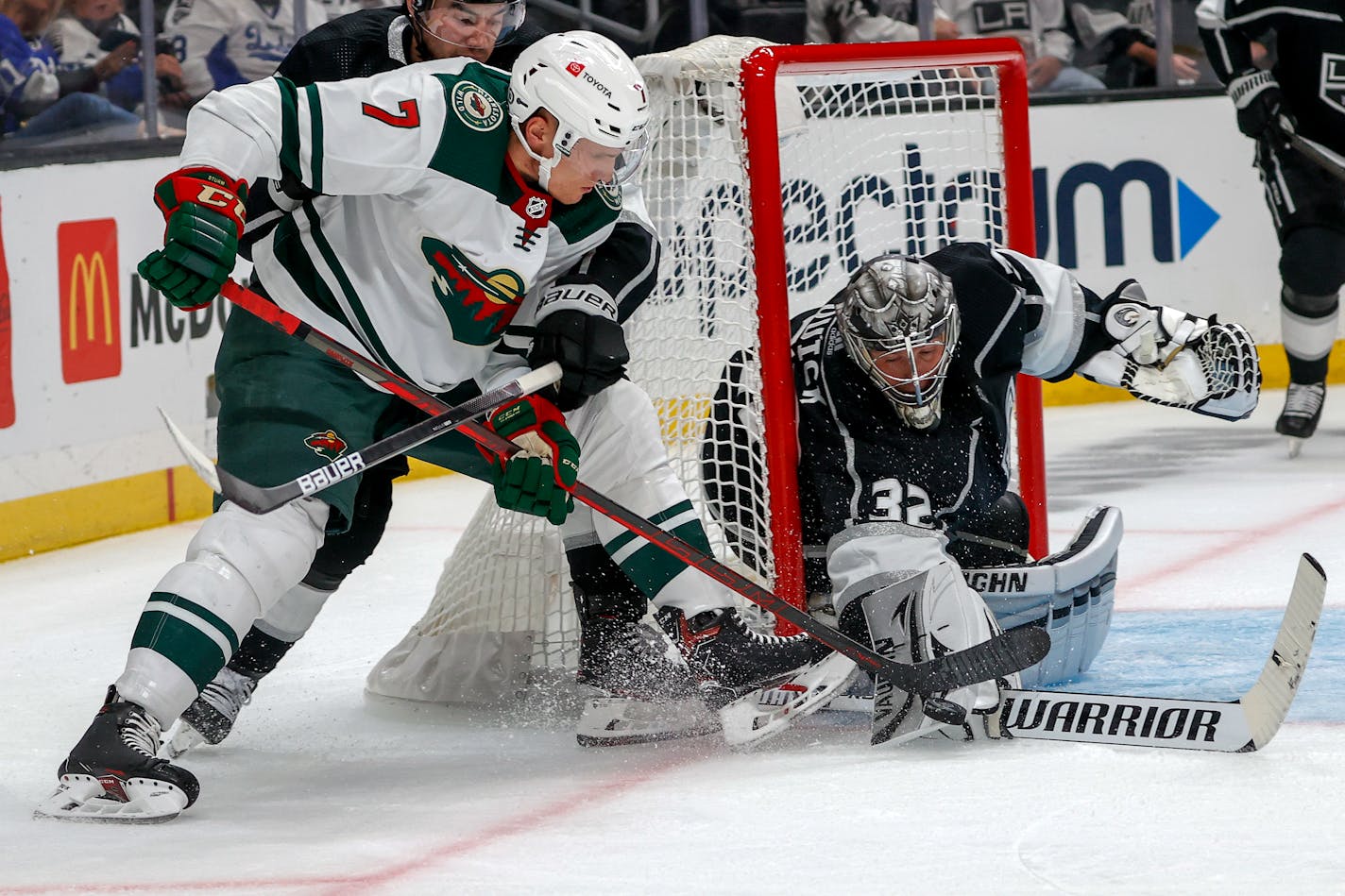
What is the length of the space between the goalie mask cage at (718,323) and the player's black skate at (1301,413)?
6.08 feet

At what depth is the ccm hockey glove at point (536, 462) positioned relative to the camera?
2473 mm

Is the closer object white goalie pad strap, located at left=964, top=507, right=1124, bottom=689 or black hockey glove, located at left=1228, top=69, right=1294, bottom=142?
white goalie pad strap, located at left=964, top=507, right=1124, bottom=689

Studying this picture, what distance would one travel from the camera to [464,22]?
2768mm

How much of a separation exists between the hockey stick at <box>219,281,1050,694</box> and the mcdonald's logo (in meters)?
1.92

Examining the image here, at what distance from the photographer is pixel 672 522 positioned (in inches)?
104

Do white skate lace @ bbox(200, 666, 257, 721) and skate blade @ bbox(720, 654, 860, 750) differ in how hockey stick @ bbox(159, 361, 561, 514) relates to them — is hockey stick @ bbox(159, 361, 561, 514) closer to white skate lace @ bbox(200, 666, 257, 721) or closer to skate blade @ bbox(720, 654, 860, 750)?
white skate lace @ bbox(200, 666, 257, 721)

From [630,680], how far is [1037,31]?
3.98 meters

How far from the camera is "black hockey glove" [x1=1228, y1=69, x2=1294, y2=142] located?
497cm

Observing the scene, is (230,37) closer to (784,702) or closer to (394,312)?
(394,312)

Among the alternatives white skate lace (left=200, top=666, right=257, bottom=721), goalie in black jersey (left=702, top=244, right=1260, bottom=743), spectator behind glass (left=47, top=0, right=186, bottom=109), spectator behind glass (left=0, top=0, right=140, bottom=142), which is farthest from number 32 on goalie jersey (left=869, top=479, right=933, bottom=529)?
spectator behind glass (left=47, top=0, right=186, bottom=109)

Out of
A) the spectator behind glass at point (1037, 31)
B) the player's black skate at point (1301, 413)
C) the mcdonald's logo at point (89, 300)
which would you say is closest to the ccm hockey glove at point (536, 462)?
the mcdonald's logo at point (89, 300)

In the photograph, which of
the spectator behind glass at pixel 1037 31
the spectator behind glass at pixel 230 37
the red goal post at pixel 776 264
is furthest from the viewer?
the spectator behind glass at pixel 1037 31

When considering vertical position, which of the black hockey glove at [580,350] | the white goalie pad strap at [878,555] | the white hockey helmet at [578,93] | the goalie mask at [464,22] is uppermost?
the goalie mask at [464,22]

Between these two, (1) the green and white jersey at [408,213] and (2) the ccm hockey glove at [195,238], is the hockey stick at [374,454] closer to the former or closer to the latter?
(1) the green and white jersey at [408,213]
